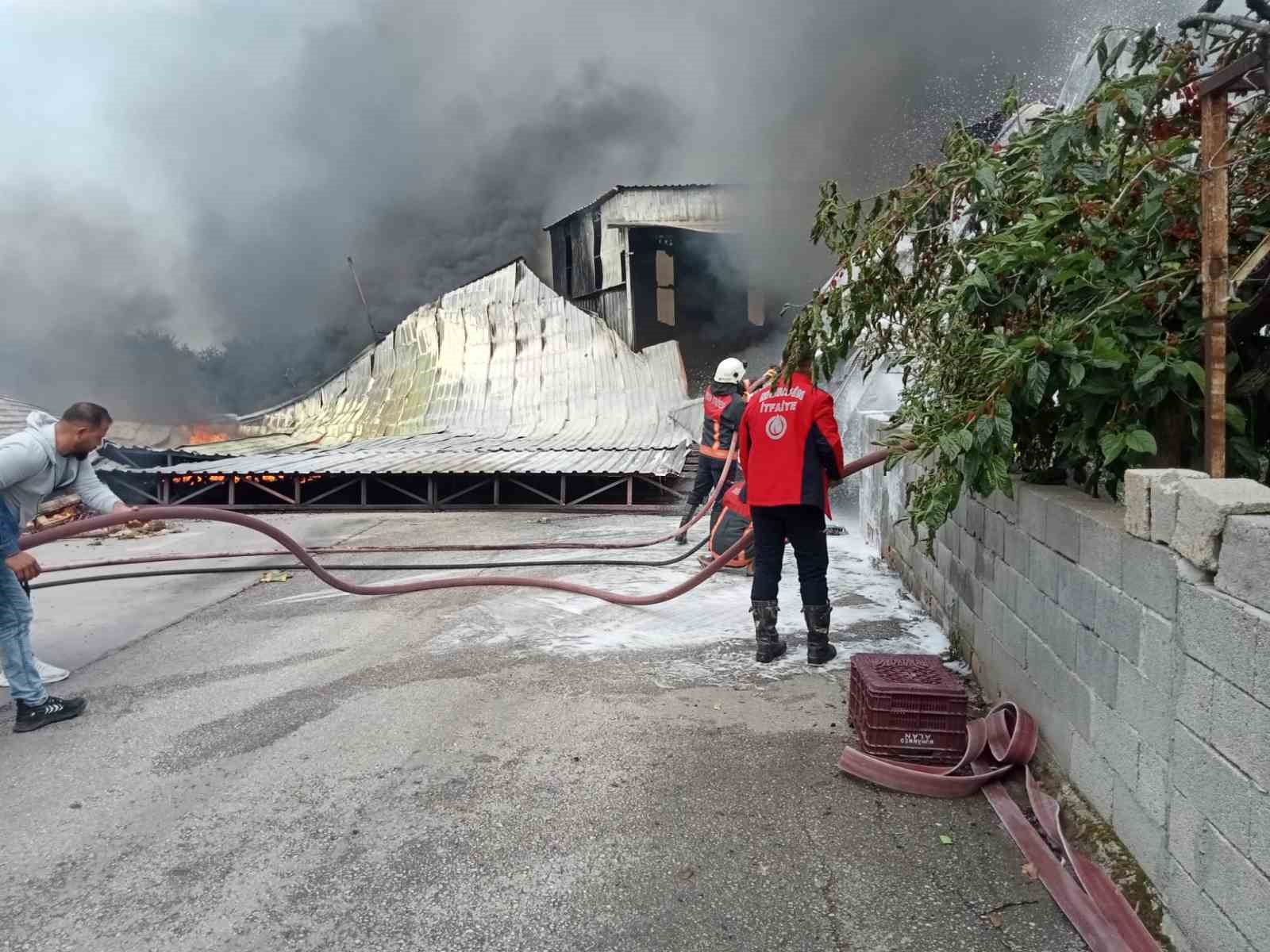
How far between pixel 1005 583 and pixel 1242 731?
1.85 meters

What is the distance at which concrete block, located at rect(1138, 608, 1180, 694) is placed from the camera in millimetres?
2154

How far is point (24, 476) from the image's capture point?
12.7 feet

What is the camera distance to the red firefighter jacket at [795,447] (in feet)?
14.2

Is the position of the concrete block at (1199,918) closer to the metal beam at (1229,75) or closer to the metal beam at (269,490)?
the metal beam at (1229,75)

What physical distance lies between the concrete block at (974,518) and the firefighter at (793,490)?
667 mm

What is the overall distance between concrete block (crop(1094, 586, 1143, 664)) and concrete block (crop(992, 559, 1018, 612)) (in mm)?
856

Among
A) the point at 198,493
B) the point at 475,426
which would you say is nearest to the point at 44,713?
the point at 198,493

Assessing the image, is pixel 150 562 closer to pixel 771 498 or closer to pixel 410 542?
pixel 410 542

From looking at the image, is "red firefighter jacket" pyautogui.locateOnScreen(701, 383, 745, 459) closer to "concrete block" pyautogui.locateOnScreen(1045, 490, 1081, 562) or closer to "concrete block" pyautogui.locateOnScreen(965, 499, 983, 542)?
"concrete block" pyautogui.locateOnScreen(965, 499, 983, 542)

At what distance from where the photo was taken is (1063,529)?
2.96 metres

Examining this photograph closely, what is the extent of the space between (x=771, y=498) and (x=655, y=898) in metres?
2.37

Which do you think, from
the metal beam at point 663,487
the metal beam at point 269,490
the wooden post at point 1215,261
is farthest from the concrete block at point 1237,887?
the metal beam at point 269,490

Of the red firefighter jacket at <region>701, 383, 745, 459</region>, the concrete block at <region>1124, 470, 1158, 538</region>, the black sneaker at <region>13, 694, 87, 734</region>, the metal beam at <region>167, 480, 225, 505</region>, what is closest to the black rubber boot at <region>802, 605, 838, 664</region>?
the concrete block at <region>1124, 470, 1158, 538</region>

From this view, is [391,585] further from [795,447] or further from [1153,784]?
[1153,784]
